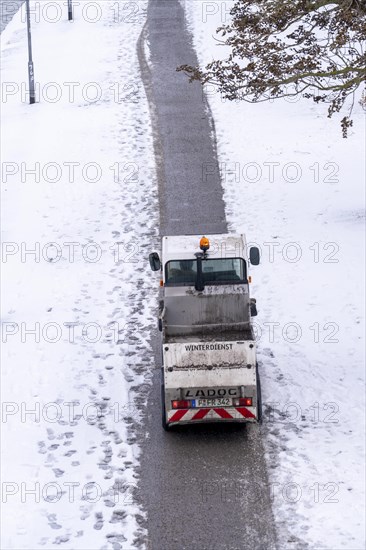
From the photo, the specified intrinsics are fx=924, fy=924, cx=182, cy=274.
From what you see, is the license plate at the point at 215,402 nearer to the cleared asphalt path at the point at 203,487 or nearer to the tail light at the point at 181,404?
the tail light at the point at 181,404

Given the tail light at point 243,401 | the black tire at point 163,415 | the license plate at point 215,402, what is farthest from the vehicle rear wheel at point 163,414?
the tail light at point 243,401

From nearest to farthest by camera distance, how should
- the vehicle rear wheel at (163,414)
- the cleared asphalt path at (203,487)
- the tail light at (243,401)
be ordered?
the cleared asphalt path at (203,487) < the tail light at (243,401) < the vehicle rear wheel at (163,414)

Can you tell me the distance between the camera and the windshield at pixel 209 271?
1709 cm

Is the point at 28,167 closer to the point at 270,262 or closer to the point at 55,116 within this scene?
the point at 55,116

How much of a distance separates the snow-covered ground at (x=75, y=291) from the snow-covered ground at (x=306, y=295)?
2545 mm

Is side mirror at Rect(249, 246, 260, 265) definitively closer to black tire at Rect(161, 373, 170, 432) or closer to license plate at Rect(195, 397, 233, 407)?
license plate at Rect(195, 397, 233, 407)

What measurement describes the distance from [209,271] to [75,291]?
6026 millimetres

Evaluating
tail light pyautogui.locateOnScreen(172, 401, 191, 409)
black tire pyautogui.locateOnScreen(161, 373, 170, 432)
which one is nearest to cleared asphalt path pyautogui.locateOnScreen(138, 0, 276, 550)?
black tire pyautogui.locateOnScreen(161, 373, 170, 432)

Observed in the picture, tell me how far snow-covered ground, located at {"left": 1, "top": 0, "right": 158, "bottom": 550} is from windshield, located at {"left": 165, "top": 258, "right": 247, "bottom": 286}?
102 inches

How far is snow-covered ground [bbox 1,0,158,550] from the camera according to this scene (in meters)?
15.3

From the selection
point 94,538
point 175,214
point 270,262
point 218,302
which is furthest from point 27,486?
point 175,214

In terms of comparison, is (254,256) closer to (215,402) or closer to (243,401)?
(243,401)

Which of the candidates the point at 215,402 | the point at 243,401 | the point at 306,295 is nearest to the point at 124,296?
the point at 306,295

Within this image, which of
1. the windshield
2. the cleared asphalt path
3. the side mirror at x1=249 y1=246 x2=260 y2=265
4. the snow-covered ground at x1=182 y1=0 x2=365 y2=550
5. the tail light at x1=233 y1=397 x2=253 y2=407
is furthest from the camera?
the windshield
